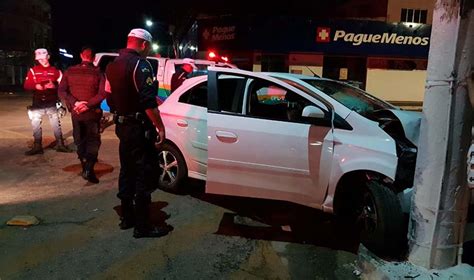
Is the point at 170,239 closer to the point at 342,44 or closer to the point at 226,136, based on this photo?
the point at 226,136

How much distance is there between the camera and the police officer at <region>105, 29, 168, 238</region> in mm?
4141

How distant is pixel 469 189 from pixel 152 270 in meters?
2.50

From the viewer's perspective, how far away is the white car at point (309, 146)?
12.5 feet

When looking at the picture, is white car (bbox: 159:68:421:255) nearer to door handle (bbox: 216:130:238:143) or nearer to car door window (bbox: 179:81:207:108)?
door handle (bbox: 216:130:238:143)

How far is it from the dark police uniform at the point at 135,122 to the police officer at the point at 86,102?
2.11 metres

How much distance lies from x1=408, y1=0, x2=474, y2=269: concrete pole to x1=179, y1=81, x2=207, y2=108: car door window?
2912mm

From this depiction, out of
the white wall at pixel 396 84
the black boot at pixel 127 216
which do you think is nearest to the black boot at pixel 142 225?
the black boot at pixel 127 216

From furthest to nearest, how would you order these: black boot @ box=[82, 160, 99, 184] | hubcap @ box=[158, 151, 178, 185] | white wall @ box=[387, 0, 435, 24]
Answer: white wall @ box=[387, 0, 435, 24] < black boot @ box=[82, 160, 99, 184] < hubcap @ box=[158, 151, 178, 185]

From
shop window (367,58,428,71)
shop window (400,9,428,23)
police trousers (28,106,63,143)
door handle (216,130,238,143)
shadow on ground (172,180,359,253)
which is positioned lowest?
shadow on ground (172,180,359,253)

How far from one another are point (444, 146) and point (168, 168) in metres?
3.52

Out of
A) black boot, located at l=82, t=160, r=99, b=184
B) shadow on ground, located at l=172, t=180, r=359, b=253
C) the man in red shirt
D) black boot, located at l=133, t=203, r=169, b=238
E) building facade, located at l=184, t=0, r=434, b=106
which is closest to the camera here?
black boot, located at l=133, t=203, r=169, b=238

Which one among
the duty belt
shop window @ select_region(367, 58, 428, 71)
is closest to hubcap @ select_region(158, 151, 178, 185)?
the duty belt

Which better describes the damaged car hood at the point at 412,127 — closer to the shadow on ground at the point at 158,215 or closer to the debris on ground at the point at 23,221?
the shadow on ground at the point at 158,215

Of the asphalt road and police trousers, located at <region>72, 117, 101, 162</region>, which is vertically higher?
police trousers, located at <region>72, 117, 101, 162</region>
